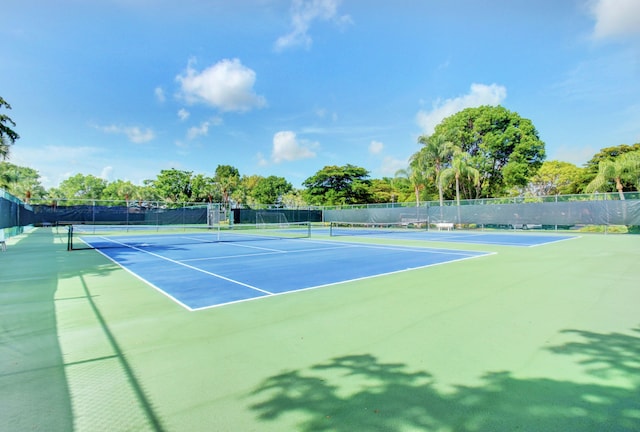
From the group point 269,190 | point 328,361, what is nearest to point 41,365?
point 328,361

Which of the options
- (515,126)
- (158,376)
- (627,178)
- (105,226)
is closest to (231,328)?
(158,376)

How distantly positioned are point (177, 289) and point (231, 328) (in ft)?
8.25

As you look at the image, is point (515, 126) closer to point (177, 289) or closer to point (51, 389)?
point (177, 289)

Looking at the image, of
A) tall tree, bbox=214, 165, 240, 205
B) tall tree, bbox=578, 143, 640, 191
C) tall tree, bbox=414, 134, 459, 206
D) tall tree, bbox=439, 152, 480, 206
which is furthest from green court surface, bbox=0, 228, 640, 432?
tall tree, bbox=214, 165, 240, 205

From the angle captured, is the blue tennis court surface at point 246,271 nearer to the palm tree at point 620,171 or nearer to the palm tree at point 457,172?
the palm tree at point 457,172

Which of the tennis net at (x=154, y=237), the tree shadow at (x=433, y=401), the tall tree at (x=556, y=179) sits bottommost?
the tennis net at (x=154, y=237)

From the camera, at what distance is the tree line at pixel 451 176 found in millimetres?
27922

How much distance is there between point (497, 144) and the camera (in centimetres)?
3331

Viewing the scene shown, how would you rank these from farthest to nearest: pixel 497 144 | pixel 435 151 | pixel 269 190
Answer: pixel 269 190, pixel 497 144, pixel 435 151

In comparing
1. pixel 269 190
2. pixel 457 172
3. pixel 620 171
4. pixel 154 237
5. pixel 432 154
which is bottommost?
pixel 154 237

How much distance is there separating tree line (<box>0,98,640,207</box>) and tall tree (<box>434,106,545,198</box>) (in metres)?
0.09

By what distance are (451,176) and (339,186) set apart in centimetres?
2296

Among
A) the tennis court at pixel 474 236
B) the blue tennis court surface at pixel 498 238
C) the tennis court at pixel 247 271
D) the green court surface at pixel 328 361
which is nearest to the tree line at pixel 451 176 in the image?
the tennis court at pixel 474 236

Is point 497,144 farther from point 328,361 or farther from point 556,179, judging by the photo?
point 328,361
